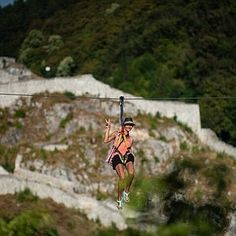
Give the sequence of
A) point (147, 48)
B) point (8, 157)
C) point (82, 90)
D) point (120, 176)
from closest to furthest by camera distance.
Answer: point (120, 176)
point (8, 157)
point (82, 90)
point (147, 48)

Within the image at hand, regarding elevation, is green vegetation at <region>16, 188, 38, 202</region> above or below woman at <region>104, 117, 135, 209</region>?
below

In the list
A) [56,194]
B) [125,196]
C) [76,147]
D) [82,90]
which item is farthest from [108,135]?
[82,90]

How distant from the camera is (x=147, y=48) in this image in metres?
77.3

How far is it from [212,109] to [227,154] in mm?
13380

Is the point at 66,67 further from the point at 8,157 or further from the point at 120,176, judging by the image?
the point at 120,176

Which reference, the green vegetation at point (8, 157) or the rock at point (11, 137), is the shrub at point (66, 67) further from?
the green vegetation at point (8, 157)

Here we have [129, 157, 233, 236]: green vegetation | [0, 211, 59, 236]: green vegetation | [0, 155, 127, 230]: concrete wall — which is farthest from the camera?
[0, 155, 127, 230]: concrete wall

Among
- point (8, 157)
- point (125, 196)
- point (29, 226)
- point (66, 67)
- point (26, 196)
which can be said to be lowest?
point (26, 196)

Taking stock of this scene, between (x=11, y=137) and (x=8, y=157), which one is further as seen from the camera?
(x=11, y=137)

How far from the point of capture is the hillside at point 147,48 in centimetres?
6606

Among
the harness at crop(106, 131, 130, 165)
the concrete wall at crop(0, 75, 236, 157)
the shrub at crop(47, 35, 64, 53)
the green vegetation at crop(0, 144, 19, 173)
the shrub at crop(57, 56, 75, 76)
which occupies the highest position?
the shrub at crop(47, 35, 64, 53)

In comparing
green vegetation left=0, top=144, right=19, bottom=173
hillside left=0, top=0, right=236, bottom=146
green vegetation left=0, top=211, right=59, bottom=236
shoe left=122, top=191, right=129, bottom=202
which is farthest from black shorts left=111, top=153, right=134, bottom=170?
hillside left=0, top=0, right=236, bottom=146

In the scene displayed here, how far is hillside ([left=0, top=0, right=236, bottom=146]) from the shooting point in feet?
217

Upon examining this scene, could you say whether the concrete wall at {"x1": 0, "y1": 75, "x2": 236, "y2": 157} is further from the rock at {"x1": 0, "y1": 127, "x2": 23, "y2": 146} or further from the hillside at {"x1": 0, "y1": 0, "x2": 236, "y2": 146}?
the hillside at {"x1": 0, "y1": 0, "x2": 236, "y2": 146}
